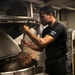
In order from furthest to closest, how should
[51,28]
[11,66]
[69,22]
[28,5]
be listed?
[69,22]
[28,5]
[51,28]
[11,66]

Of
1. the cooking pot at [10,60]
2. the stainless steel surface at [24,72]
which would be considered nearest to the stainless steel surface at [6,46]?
the cooking pot at [10,60]

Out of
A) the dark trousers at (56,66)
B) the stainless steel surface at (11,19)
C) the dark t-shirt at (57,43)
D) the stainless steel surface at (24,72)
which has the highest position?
the stainless steel surface at (11,19)

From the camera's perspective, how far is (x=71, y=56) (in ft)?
12.0

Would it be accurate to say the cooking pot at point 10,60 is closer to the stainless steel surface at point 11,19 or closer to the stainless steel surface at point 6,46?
the stainless steel surface at point 6,46

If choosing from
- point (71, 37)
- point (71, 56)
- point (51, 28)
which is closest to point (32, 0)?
point (51, 28)

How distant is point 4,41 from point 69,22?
122 inches

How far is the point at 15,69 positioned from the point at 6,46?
1.01ft

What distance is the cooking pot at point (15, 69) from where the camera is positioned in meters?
1.30

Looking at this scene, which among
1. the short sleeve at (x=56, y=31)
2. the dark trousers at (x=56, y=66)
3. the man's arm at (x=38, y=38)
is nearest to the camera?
the man's arm at (x=38, y=38)

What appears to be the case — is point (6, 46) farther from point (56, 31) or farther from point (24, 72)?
point (56, 31)

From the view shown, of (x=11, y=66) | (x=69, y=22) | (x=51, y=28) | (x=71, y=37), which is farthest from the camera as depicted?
(x=69, y=22)

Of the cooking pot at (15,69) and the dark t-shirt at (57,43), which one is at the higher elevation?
the dark t-shirt at (57,43)

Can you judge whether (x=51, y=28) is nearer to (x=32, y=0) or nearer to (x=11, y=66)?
(x=32, y=0)

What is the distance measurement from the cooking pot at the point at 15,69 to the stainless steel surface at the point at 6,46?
0.32 ft
